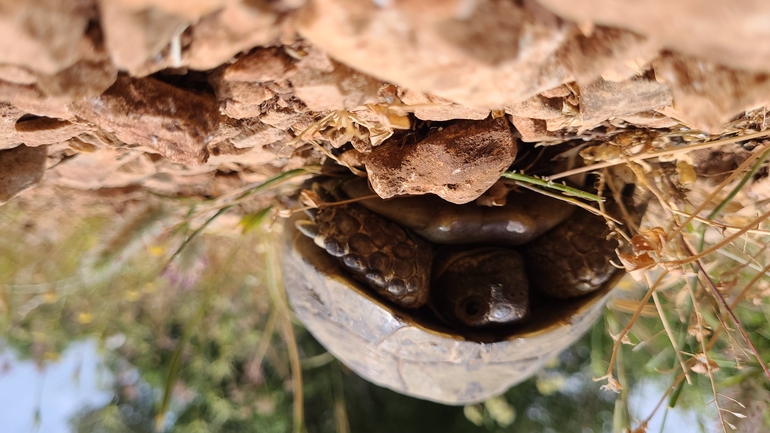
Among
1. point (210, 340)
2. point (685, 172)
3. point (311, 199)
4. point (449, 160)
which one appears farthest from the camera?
point (210, 340)

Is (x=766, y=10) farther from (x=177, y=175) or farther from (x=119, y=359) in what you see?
(x=119, y=359)

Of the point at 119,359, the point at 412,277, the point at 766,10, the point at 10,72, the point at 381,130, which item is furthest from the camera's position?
the point at 119,359

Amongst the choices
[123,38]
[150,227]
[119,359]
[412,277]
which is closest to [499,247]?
[412,277]

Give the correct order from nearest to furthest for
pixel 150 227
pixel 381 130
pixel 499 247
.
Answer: pixel 381 130, pixel 499 247, pixel 150 227

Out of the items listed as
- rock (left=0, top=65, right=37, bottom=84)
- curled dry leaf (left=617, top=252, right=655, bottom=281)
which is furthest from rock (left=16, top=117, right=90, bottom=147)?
curled dry leaf (left=617, top=252, right=655, bottom=281)

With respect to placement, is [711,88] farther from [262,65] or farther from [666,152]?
[262,65]

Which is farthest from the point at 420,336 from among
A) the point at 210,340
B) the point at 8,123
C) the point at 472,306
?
the point at 210,340

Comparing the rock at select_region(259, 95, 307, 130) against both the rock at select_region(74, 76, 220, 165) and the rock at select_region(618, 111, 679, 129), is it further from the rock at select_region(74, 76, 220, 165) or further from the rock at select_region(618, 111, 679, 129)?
the rock at select_region(618, 111, 679, 129)
